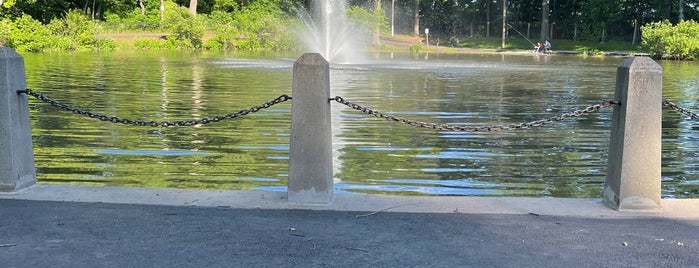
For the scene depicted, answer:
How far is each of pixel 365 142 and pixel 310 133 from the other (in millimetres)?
5724

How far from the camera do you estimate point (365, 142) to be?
11.8 m

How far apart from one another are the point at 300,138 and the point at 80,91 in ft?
51.5

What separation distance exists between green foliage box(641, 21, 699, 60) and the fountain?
22.2 meters

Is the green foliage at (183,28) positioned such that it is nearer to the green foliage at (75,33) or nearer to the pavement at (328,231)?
the green foliage at (75,33)

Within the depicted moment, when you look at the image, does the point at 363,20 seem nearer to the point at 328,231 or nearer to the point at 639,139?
the point at 639,139

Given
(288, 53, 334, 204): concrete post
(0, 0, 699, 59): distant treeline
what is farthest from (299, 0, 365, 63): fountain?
(288, 53, 334, 204): concrete post

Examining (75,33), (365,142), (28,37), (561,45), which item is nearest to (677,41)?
(561,45)

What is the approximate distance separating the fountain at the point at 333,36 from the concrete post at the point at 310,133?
1319 inches

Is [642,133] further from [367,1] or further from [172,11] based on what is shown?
[367,1]

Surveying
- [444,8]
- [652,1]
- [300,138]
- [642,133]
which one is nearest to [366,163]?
[300,138]

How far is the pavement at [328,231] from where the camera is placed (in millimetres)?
4664

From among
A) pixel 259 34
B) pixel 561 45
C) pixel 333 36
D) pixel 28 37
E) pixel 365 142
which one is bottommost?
pixel 365 142

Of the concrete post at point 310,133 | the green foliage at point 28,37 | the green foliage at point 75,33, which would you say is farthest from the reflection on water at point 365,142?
the green foliage at point 75,33

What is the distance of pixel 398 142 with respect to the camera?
11.9m
